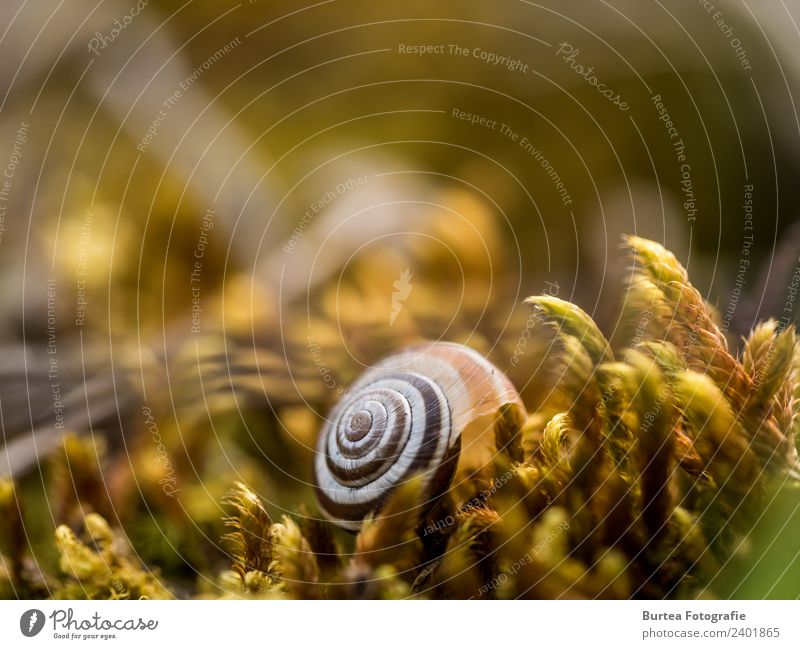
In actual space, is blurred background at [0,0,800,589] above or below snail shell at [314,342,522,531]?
above

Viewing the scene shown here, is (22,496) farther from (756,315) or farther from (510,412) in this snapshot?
(756,315)

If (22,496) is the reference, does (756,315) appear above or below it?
above

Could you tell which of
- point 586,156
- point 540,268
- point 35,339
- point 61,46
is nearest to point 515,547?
point 540,268

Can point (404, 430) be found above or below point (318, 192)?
below
